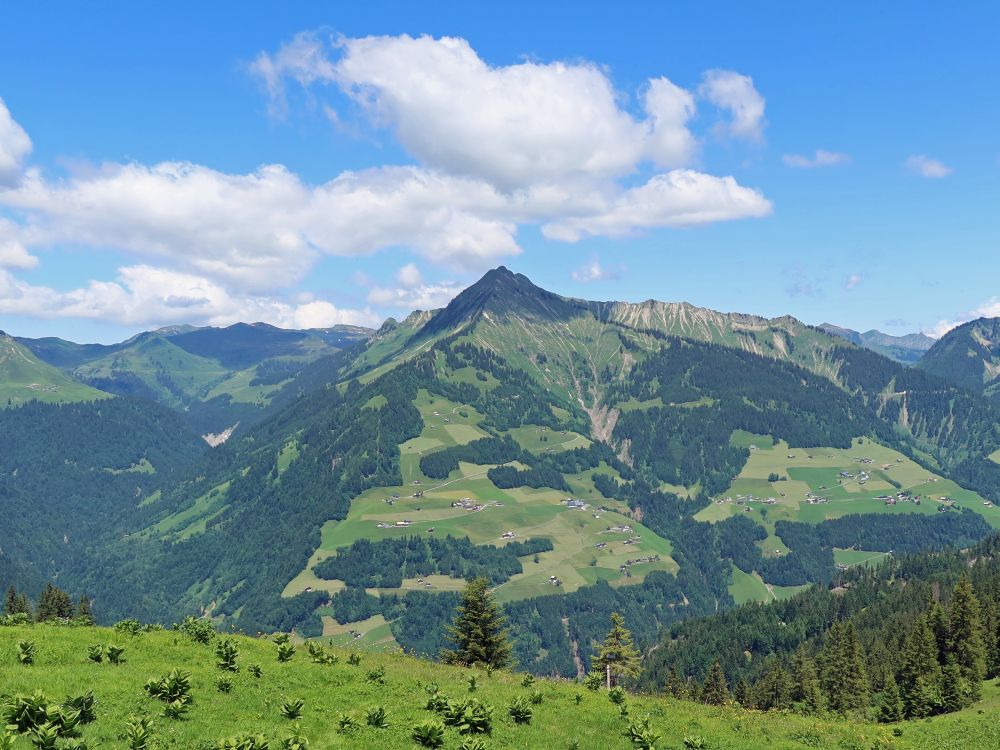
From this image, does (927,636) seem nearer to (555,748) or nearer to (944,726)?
(944,726)

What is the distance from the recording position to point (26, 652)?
32.2 m

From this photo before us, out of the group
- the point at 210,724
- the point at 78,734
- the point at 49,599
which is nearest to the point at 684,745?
the point at 210,724

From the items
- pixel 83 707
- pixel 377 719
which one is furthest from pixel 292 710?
pixel 83 707

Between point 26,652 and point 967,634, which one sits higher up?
point 26,652

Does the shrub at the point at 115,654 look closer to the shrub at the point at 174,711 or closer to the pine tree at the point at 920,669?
the shrub at the point at 174,711

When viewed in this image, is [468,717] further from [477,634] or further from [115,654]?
[477,634]

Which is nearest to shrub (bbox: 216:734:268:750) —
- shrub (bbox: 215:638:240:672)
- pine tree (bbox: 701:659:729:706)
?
shrub (bbox: 215:638:240:672)

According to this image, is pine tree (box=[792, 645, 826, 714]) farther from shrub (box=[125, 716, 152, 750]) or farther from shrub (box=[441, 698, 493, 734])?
shrub (box=[125, 716, 152, 750])

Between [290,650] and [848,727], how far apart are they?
37.5 m

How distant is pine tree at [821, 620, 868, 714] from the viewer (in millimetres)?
126088

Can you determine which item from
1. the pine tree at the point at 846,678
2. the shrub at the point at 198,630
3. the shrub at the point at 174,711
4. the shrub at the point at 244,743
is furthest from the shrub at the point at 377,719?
the pine tree at the point at 846,678

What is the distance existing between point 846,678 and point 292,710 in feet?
442

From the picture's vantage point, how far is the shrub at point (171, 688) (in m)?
30.0

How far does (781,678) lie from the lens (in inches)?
5536
